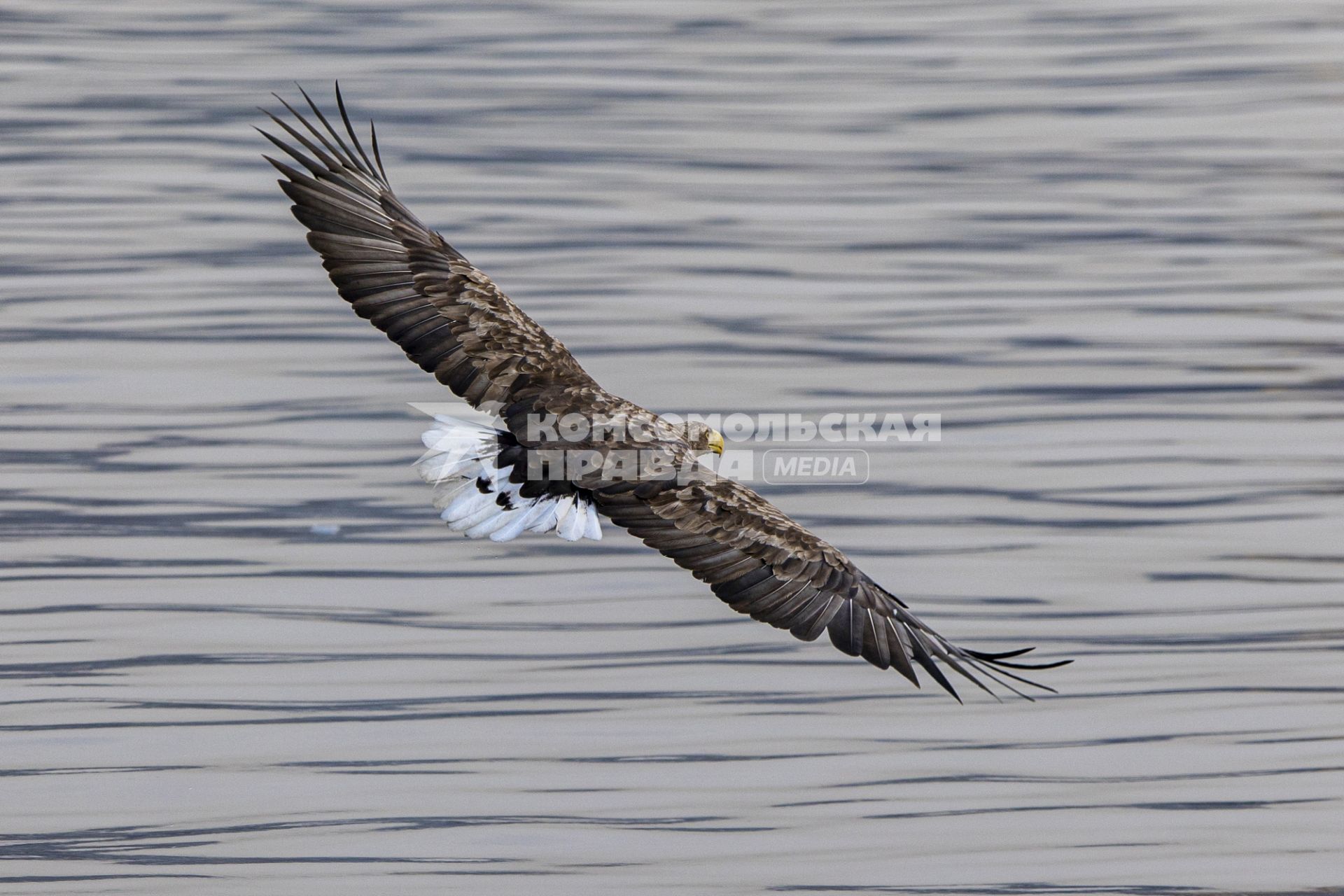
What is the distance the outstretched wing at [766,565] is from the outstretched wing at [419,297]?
60 cm

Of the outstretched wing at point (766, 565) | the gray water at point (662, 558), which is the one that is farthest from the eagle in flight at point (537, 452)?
the gray water at point (662, 558)

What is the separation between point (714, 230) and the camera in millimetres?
15742

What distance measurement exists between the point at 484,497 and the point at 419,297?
0.78 metres

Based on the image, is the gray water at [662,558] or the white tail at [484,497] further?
the gray water at [662,558]

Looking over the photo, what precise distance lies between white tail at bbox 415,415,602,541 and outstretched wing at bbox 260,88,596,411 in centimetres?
16

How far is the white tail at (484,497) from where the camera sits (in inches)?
308

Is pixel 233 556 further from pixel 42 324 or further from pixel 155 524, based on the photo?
pixel 42 324

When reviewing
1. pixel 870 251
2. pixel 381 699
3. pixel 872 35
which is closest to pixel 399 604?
pixel 381 699

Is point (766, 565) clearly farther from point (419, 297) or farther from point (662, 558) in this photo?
point (662, 558)

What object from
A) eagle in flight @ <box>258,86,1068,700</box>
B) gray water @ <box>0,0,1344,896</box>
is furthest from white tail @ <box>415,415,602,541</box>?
gray water @ <box>0,0,1344,896</box>

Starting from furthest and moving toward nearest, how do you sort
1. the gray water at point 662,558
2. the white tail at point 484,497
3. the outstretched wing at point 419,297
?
the gray water at point 662,558
the outstretched wing at point 419,297
the white tail at point 484,497

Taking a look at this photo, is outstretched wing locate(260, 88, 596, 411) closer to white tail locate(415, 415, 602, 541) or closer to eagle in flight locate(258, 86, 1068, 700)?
eagle in flight locate(258, 86, 1068, 700)

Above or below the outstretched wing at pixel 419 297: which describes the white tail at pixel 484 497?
below

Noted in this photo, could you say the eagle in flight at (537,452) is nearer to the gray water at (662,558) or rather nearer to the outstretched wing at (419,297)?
the outstretched wing at (419,297)
